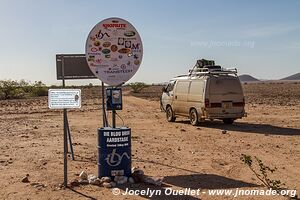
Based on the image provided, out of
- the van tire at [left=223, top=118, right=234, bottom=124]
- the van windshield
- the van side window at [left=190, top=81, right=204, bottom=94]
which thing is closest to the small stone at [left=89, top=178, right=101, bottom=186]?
the van windshield

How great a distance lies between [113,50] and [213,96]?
32.2 ft

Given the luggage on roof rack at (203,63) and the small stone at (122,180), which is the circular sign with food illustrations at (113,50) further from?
the luggage on roof rack at (203,63)

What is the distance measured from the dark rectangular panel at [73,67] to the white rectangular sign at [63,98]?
1.96 m

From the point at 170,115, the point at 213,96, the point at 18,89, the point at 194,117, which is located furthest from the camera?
the point at 18,89

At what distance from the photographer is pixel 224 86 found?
1814cm

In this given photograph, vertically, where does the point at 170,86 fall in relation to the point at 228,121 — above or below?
above

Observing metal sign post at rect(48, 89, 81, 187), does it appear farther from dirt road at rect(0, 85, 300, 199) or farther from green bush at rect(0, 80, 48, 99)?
green bush at rect(0, 80, 48, 99)

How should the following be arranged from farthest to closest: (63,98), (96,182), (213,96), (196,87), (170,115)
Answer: (170,115), (196,87), (213,96), (96,182), (63,98)

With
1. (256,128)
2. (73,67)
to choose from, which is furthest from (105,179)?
(256,128)

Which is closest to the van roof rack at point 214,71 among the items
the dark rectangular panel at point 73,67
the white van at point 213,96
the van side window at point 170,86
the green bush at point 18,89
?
the white van at point 213,96

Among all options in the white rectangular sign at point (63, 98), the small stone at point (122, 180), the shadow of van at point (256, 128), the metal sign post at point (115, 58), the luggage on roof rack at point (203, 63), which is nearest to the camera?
the white rectangular sign at point (63, 98)

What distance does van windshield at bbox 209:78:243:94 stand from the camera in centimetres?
1798

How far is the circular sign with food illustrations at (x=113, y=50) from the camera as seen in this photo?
28.3 feet

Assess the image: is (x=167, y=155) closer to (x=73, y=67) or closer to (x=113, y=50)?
(x=73, y=67)
